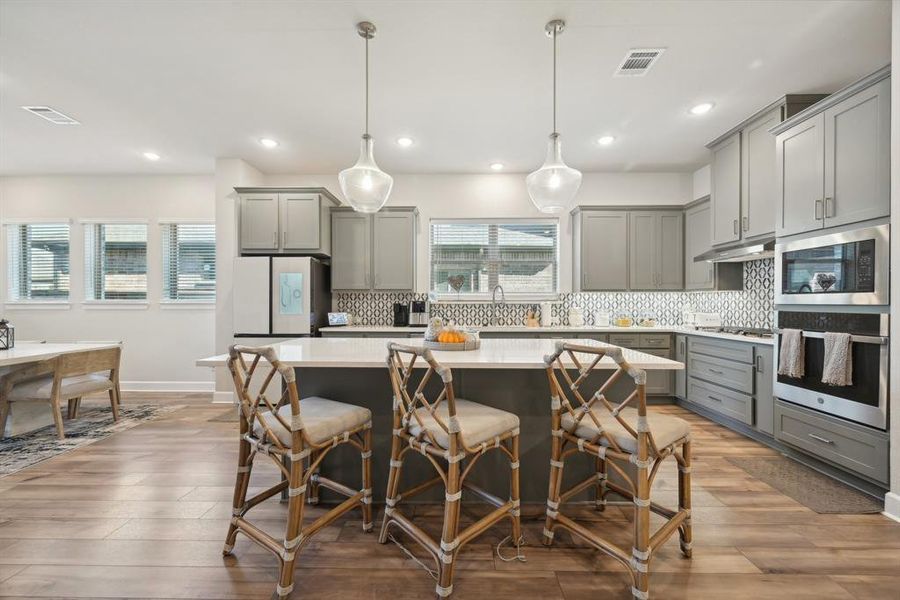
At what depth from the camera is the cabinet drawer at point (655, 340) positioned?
4.61 meters

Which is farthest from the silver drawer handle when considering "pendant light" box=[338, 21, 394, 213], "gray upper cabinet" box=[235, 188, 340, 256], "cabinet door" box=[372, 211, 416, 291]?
"gray upper cabinet" box=[235, 188, 340, 256]

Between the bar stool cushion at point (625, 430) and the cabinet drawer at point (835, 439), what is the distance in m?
1.56

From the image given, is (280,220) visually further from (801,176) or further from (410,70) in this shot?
(801,176)

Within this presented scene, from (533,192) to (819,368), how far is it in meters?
2.32

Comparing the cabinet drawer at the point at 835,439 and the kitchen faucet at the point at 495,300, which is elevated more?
the kitchen faucet at the point at 495,300

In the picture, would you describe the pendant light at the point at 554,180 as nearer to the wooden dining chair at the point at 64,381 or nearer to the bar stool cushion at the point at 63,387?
the wooden dining chair at the point at 64,381

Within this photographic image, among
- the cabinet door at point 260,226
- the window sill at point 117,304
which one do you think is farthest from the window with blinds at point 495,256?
the window sill at point 117,304

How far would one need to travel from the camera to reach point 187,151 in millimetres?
4574

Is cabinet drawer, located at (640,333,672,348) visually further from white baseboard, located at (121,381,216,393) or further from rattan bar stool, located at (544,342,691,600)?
white baseboard, located at (121,381,216,393)

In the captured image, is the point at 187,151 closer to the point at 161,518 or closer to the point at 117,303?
the point at 117,303

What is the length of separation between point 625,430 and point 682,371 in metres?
3.47

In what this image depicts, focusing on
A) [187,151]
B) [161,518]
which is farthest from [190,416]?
[187,151]

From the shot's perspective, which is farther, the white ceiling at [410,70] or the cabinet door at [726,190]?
the cabinet door at [726,190]

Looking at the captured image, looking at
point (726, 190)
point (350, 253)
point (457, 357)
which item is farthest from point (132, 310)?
point (726, 190)
